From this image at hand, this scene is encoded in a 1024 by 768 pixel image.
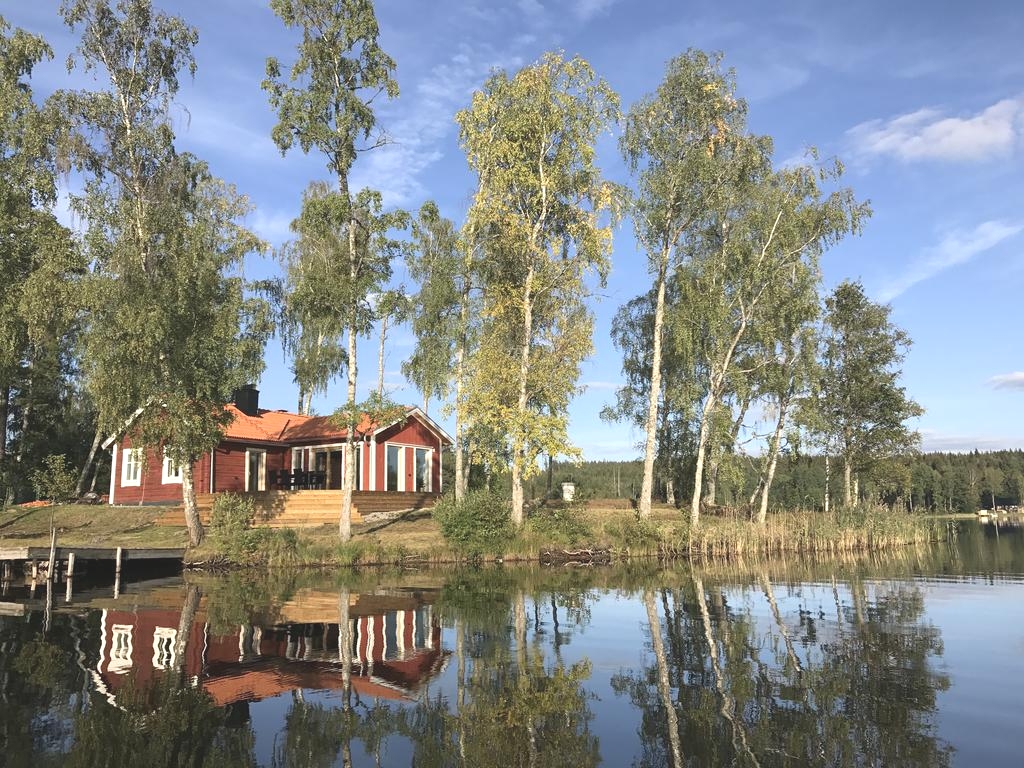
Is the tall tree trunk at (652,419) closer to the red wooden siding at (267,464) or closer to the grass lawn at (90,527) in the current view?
the red wooden siding at (267,464)

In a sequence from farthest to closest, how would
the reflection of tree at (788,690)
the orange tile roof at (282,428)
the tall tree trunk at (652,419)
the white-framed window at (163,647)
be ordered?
the orange tile roof at (282,428), the tall tree trunk at (652,419), the white-framed window at (163,647), the reflection of tree at (788,690)

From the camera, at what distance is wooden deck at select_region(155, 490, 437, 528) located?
28.6m

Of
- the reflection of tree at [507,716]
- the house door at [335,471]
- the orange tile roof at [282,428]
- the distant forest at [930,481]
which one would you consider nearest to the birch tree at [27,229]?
the orange tile roof at [282,428]

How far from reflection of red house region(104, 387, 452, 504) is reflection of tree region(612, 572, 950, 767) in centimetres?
2301

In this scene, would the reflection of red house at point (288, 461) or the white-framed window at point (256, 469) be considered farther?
the white-framed window at point (256, 469)

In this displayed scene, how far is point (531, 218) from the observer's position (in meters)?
27.2

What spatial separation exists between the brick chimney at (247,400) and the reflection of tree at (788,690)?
2930 cm

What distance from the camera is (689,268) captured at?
1252 inches

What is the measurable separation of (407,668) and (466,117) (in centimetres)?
2280

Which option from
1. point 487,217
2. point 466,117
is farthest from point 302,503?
point 466,117

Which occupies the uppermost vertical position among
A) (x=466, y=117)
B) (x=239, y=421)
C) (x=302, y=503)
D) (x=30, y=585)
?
(x=466, y=117)

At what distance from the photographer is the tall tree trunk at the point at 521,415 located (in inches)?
991

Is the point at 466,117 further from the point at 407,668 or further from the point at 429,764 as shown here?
the point at 429,764

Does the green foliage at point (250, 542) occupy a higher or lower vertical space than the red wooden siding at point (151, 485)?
lower
